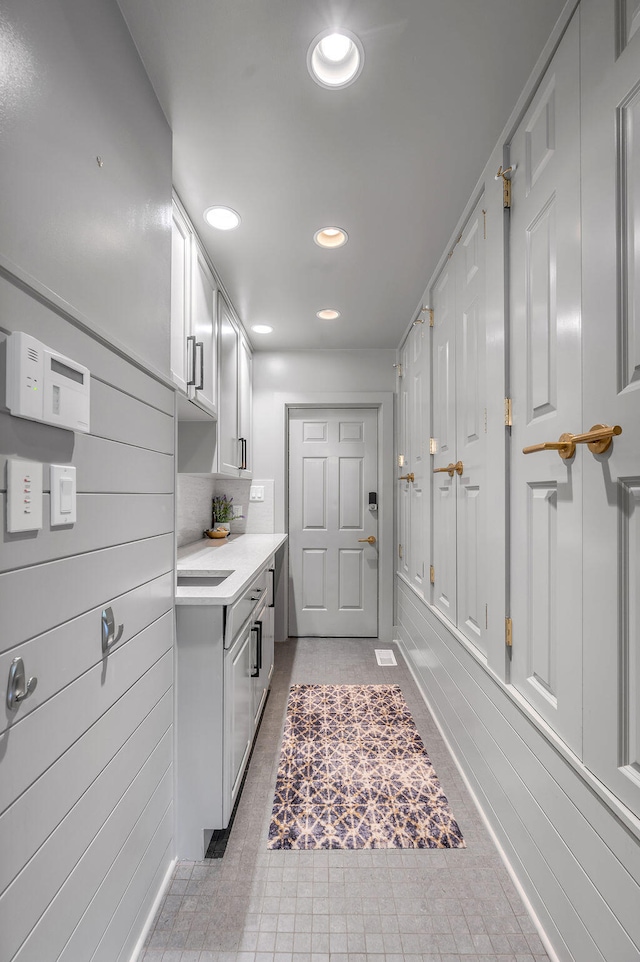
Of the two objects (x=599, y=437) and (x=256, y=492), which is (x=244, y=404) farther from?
(x=599, y=437)

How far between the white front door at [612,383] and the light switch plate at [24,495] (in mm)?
1055

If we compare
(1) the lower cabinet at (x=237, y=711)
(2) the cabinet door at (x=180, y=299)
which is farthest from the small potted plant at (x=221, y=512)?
(2) the cabinet door at (x=180, y=299)

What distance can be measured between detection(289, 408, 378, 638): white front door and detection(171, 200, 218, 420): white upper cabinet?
1.59 metres

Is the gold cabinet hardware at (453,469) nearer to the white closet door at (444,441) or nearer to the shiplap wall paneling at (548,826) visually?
the white closet door at (444,441)

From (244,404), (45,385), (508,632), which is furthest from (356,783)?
(244,404)

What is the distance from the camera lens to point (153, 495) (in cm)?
128

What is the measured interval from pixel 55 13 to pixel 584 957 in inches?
86.2

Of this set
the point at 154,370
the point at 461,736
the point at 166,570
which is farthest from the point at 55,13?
the point at 461,736

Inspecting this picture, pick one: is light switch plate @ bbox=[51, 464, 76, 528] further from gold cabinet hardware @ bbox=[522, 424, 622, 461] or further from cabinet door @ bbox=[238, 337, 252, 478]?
cabinet door @ bbox=[238, 337, 252, 478]

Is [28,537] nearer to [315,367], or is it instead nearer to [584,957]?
[584,957]

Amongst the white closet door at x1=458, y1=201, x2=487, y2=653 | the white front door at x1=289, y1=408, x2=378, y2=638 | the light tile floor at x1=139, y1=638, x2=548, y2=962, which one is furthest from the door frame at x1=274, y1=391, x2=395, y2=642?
the light tile floor at x1=139, y1=638, x2=548, y2=962

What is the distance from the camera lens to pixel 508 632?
1.45 metres

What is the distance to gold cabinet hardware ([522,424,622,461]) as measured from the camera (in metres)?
0.91

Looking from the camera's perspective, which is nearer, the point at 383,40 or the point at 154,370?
the point at 383,40
